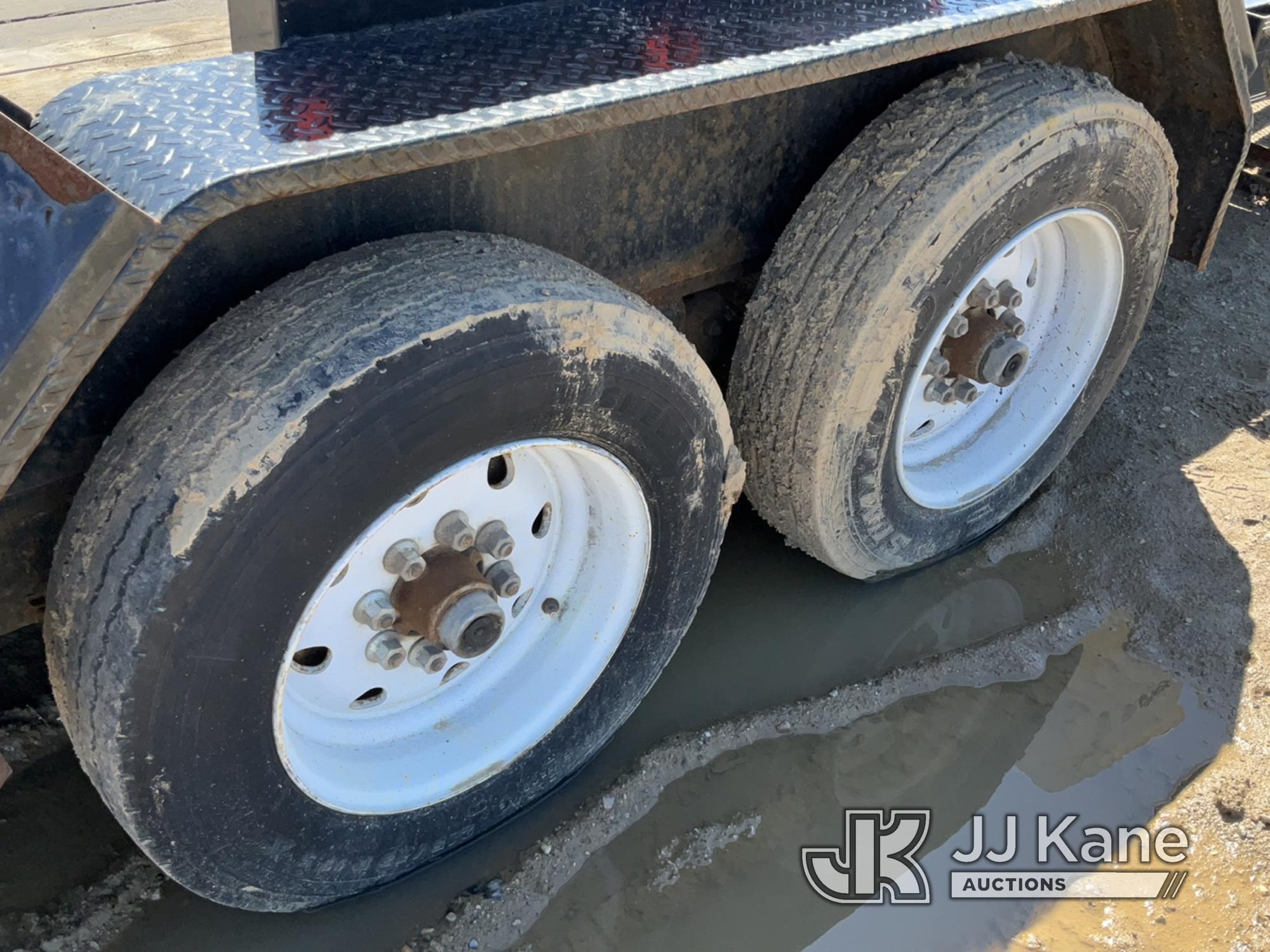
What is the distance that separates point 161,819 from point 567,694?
824 mm

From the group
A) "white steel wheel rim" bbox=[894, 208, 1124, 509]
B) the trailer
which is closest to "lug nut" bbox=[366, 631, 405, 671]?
the trailer

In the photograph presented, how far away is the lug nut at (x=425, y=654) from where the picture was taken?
74.2 inches

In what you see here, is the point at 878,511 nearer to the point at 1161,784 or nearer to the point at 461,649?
the point at 1161,784

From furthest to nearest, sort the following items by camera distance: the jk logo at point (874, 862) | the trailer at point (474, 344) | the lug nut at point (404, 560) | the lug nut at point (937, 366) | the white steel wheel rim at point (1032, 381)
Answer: the white steel wheel rim at point (1032, 381) < the lug nut at point (937, 366) < the jk logo at point (874, 862) < the lug nut at point (404, 560) < the trailer at point (474, 344)

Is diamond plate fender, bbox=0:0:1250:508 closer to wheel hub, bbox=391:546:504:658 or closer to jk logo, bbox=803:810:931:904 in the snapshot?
wheel hub, bbox=391:546:504:658

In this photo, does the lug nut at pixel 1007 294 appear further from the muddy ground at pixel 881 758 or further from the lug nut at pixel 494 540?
the lug nut at pixel 494 540

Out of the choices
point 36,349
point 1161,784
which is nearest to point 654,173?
point 36,349

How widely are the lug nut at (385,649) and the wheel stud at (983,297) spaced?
5.04ft

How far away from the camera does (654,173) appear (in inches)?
79.8

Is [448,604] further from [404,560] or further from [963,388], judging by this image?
[963,388]

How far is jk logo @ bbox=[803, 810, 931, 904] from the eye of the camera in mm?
2215

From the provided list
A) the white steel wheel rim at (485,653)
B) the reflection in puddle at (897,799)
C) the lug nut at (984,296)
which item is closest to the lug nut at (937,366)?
the lug nut at (984,296)

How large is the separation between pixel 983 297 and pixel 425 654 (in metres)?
1.62

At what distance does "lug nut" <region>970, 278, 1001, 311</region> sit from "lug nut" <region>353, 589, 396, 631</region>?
159cm
